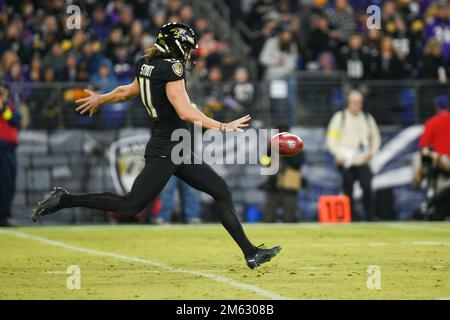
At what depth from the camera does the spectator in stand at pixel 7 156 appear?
57.0ft

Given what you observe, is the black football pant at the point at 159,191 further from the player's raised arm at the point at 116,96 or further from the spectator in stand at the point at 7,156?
the spectator in stand at the point at 7,156

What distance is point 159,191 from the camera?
9648mm

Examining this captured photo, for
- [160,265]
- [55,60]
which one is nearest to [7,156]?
[55,60]

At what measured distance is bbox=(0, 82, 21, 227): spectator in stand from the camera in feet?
57.0

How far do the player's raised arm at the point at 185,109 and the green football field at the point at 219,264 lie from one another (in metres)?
1.28

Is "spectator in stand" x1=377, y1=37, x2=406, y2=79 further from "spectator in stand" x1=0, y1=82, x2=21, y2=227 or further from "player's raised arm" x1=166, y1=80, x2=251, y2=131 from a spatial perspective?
"player's raised arm" x1=166, y1=80, x2=251, y2=131

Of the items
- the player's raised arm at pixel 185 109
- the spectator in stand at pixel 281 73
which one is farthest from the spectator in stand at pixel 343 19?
the player's raised arm at pixel 185 109

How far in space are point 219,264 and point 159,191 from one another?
4.21 ft

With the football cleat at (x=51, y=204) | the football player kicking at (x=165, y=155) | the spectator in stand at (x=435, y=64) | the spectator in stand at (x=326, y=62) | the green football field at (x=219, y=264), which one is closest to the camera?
the green football field at (x=219, y=264)

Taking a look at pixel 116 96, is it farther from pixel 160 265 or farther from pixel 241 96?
pixel 241 96

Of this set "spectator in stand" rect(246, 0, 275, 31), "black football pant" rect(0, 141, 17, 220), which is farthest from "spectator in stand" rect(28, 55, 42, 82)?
"spectator in stand" rect(246, 0, 275, 31)

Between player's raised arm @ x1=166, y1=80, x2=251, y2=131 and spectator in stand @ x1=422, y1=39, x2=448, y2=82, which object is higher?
spectator in stand @ x1=422, y1=39, x2=448, y2=82
